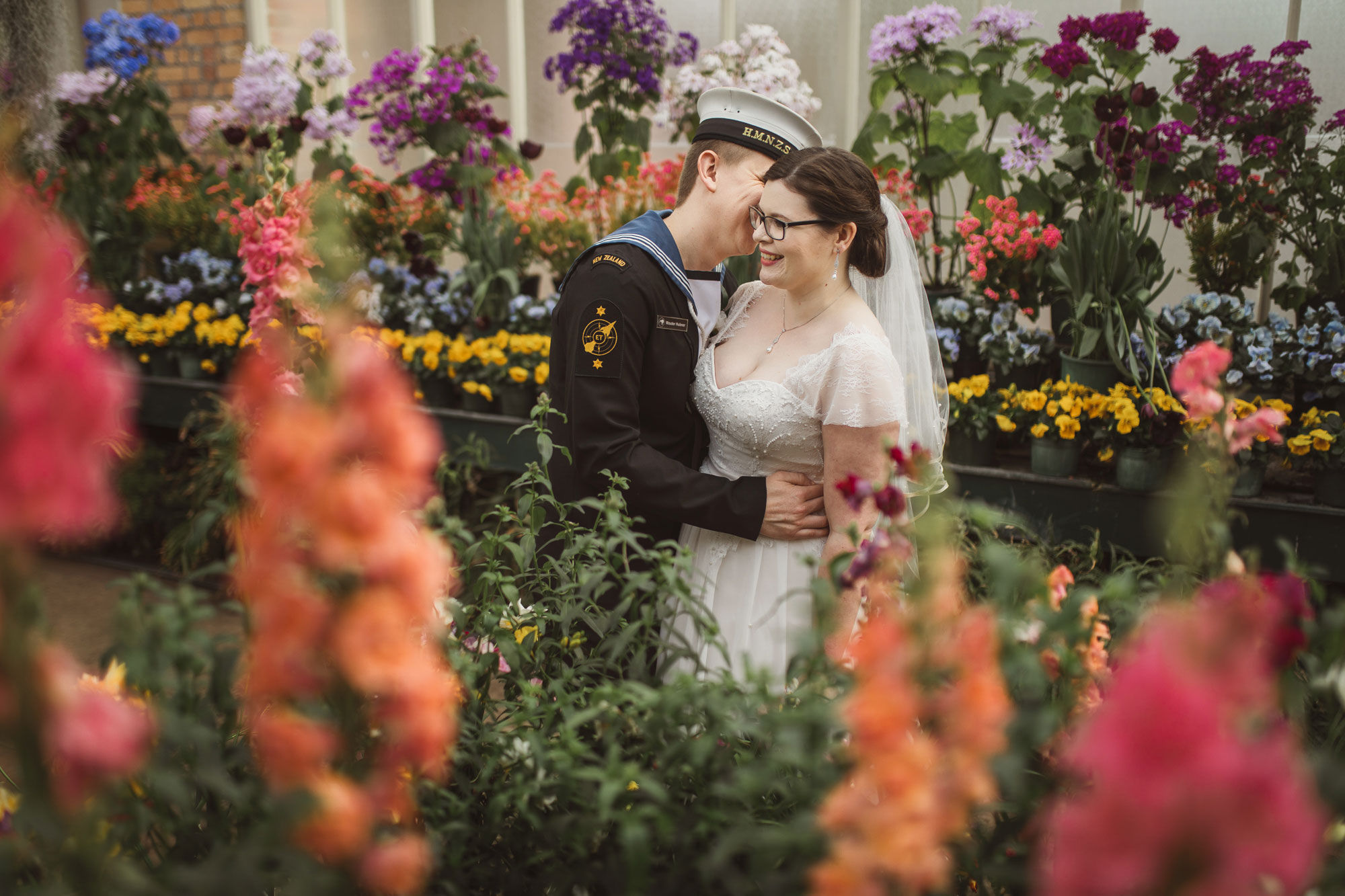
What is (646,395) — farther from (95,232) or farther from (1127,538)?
(95,232)

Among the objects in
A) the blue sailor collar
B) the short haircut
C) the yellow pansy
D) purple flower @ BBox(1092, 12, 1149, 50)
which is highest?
purple flower @ BBox(1092, 12, 1149, 50)

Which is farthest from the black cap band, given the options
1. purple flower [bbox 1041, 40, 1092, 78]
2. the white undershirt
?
purple flower [bbox 1041, 40, 1092, 78]

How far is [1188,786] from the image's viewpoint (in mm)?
378

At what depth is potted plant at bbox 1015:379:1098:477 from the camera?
242cm

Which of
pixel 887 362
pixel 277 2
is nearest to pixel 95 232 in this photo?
pixel 277 2

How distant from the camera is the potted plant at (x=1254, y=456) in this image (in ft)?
7.25

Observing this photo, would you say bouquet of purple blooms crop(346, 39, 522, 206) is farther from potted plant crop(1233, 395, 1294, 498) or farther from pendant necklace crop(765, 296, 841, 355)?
potted plant crop(1233, 395, 1294, 498)

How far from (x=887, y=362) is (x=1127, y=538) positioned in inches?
48.1

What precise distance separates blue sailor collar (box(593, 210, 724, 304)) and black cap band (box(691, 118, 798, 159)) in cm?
22

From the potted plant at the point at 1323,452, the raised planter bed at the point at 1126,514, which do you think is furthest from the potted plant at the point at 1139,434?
the potted plant at the point at 1323,452

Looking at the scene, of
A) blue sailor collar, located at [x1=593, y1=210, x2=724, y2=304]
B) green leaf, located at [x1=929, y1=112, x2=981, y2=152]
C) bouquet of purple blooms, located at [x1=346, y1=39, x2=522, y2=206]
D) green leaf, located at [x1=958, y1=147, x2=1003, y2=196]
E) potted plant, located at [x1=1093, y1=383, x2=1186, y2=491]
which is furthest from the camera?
bouquet of purple blooms, located at [x1=346, y1=39, x2=522, y2=206]

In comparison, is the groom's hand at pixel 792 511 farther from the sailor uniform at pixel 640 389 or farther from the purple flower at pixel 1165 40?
the purple flower at pixel 1165 40

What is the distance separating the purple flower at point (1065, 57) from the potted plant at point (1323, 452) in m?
1.07

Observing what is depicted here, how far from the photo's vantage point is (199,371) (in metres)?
3.78
